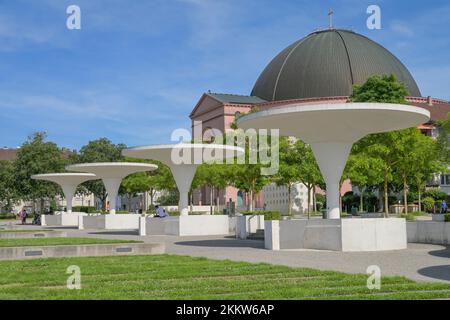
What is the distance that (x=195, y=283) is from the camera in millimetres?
10648

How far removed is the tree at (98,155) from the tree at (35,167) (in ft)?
15.9

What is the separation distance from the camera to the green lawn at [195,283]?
925cm

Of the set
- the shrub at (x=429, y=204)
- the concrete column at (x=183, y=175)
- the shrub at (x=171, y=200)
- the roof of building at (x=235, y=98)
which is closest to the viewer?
the concrete column at (x=183, y=175)

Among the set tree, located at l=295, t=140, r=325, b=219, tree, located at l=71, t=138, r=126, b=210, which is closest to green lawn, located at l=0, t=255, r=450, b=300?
tree, located at l=295, t=140, r=325, b=219

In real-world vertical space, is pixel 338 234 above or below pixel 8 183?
below

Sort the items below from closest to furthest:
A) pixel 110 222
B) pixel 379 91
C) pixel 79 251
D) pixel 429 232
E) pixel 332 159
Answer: pixel 79 251, pixel 332 159, pixel 429 232, pixel 110 222, pixel 379 91

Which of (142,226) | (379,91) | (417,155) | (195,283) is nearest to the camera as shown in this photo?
(195,283)

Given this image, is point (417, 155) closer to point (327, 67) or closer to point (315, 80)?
point (315, 80)

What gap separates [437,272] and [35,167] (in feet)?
179

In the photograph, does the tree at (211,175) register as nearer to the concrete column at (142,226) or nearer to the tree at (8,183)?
Result: the concrete column at (142,226)

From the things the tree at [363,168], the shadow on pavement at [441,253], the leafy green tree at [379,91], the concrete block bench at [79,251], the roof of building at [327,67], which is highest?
the roof of building at [327,67]

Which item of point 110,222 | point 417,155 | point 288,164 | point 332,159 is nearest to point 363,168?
point 417,155

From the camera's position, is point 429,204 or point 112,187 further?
point 429,204

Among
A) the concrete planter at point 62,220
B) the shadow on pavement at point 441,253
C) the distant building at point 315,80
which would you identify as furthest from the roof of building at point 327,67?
the shadow on pavement at point 441,253
